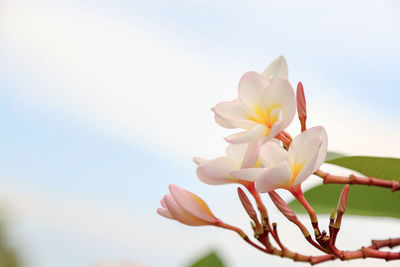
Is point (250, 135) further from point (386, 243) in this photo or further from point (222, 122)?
point (386, 243)

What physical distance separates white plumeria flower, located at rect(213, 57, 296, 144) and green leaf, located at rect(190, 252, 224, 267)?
0.23 metres

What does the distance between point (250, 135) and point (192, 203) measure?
12cm

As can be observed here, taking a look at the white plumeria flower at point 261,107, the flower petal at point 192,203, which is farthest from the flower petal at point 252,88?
the flower petal at point 192,203

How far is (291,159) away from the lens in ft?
1.47

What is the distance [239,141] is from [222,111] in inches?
2.1

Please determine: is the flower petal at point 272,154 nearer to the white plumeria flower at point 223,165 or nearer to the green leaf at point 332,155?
the white plumeria flower at point 223,165

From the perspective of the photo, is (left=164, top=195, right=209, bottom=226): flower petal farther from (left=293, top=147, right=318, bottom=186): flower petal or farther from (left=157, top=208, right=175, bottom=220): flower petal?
(left=293, top=147, right=318, bottom=186): flower petal

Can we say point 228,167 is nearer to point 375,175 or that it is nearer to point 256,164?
point 256,164

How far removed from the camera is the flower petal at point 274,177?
42 centimetres

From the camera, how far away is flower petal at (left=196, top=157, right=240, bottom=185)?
0.48 metres

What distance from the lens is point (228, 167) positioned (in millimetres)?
481

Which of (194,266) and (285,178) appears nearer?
(285,178)

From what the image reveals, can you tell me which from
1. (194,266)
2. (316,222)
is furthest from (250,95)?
(194,266)

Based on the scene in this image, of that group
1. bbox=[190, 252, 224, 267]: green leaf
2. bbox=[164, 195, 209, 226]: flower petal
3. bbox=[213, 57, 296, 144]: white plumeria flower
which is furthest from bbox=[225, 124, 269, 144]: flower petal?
bbox=[190, 252, 224, 267]: green leaf
